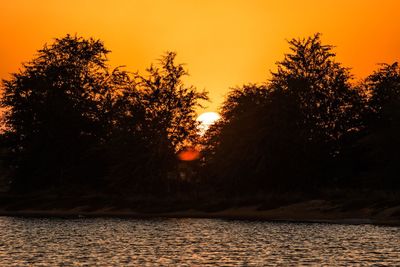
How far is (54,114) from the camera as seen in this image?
107375 millimetres

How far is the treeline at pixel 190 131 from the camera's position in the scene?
289 feet

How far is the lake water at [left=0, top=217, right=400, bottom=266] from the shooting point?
42.0 m

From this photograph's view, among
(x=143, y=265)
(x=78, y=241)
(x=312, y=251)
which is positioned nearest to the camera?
(x=143, y=265)

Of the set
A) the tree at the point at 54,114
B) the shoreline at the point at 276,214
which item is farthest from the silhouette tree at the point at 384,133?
the tree at the point at 54,114

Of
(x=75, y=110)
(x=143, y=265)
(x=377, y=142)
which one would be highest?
(x=75, y=110)

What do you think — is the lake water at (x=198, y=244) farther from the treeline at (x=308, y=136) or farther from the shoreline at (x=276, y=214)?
the treeline at (x=308, y=136)

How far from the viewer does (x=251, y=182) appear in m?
89.2

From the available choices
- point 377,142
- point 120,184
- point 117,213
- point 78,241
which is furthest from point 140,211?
point 78,241

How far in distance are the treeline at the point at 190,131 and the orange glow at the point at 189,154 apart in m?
0.89

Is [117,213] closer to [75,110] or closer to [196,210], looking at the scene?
[196,210]

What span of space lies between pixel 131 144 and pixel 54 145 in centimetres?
1420

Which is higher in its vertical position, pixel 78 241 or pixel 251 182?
pixel 251 182

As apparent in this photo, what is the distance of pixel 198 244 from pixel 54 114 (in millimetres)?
60138

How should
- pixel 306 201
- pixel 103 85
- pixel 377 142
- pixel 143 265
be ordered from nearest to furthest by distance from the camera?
pixel 143 265, pixel 306 201, pixel 377 142, pixel 103 85
